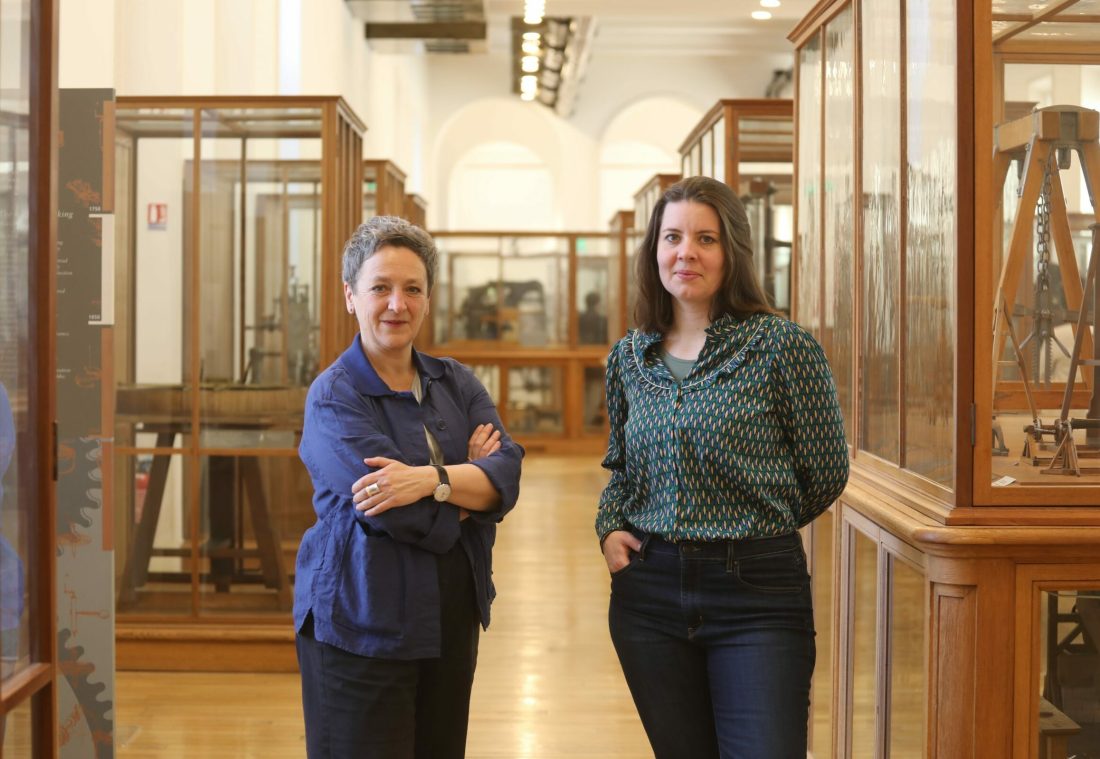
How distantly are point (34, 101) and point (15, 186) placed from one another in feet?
0.52

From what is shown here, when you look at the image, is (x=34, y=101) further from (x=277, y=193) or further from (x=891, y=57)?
(x=277, y=193)

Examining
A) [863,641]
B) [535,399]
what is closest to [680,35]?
[535,399]

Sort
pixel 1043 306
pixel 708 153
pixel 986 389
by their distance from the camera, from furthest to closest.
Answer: pixel 708 153 < pixel 1043 306 < pixel 986 389

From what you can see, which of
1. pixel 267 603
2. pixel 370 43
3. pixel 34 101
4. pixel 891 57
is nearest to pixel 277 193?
pixel 267 603

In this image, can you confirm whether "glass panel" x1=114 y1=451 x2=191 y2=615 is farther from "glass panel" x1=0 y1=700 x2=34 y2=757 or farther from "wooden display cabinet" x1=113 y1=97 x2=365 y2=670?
"glass panel" x1=0 y1=700 x2=34 y2=757

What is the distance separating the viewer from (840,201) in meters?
3.86

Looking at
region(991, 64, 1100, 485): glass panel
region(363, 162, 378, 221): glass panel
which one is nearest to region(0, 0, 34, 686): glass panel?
region(991, 64, 1100, 485): glass panel

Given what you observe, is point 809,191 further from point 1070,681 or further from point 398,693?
point 398,693

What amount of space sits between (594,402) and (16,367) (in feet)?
45.5

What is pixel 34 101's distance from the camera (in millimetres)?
2240

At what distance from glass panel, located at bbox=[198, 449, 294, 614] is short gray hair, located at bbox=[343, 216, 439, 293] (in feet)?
11.8

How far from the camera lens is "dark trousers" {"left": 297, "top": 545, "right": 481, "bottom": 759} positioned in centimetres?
255

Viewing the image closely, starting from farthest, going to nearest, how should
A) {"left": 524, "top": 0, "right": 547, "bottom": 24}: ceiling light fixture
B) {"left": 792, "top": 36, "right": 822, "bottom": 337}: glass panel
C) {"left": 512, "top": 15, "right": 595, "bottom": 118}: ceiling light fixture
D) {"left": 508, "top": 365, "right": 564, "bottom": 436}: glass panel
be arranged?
{"left": 508, "top": 365, "right": 564, "bottom": 436}: glass panel < {"left": 512, "top": 15, "right": 595, "bottom": 118}: ceiling light fixture < {"left": 524, "top": 0, "right": 547, "bottom": 24}: ceiling light fixture < {"left": 792, "top": 36, "right": 822, "bottom": 337}: glass panel

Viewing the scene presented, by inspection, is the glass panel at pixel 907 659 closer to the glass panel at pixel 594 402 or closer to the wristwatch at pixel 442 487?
the wristwatch at pixel 442 487
